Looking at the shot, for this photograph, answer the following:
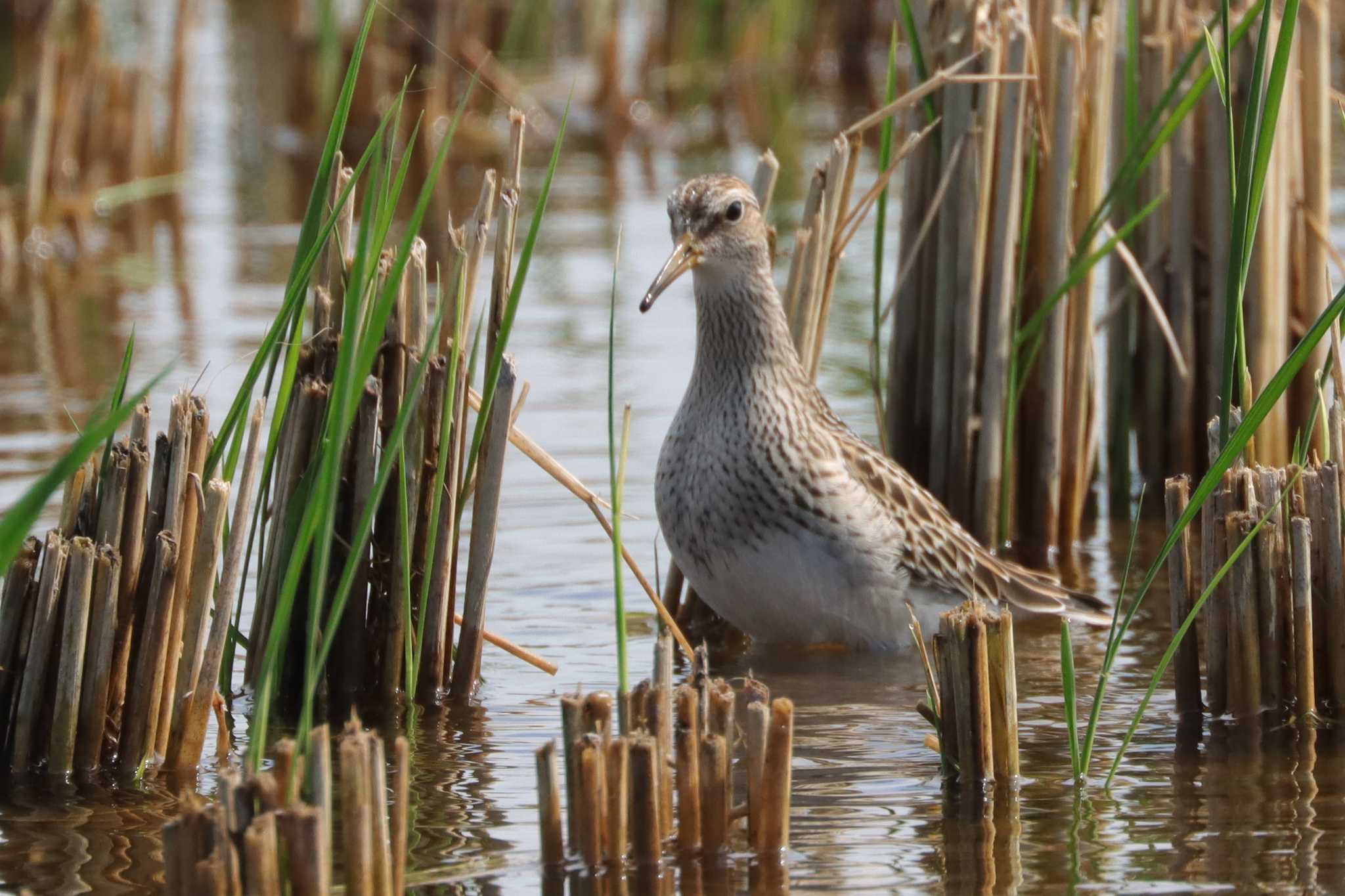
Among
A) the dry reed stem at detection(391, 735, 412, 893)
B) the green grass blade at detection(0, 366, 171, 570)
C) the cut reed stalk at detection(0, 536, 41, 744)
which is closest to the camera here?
the green grass blade at detection(0, 366, 171, 570)

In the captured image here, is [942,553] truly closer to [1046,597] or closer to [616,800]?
[1046,597]

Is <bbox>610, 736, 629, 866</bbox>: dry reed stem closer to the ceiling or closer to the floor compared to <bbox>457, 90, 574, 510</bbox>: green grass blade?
closer to the floor

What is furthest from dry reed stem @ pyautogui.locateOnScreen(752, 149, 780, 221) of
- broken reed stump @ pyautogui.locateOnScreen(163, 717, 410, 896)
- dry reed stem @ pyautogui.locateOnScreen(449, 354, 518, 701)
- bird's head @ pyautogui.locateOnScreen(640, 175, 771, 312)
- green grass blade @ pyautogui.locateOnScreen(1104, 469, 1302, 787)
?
broken reed stump @ pyautogui.locateOnScreen(163, 717, 410, 896)

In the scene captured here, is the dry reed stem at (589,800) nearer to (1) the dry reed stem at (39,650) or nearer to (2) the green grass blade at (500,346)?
(2) the green grass blade at (500,346)

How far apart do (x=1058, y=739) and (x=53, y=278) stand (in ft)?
28.2

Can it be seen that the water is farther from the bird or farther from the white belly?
the bird

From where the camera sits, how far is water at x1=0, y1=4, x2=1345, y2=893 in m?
4.34

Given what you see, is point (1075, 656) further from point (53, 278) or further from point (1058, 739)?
point (53, 278)

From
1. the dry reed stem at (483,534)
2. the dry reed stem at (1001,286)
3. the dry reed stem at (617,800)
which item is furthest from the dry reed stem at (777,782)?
the dry reed stem at (1001,286)

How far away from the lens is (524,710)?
5.71 m

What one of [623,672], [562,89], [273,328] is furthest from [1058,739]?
[562,89]

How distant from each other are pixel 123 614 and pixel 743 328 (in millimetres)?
2235

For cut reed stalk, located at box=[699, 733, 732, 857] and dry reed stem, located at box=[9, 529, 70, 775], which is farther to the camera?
dry reed stem, located at box=[9, 529, 70, 775]

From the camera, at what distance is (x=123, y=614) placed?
4793 millimetres
